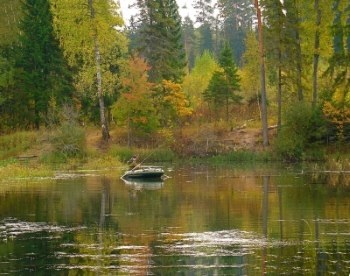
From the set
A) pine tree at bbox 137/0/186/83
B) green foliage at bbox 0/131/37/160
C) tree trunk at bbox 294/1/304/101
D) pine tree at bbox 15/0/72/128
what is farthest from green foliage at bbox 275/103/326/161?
green foliage at bbox 0/131/37/160

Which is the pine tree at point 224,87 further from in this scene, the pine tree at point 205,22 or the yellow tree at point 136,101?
the pine tree at point 205,22

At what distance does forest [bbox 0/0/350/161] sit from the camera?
51.8 meters

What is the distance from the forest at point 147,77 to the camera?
5177cm

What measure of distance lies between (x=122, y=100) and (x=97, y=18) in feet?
22.9

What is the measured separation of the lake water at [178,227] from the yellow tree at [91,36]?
1881 centimetres

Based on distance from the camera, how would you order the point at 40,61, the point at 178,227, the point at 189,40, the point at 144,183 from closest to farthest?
the point at 178,227
the point at 144,183
the point at 40,61
the point at 189,40

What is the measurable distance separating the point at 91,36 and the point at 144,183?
1988 cm

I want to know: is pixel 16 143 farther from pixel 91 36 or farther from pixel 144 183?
pixel 144 183

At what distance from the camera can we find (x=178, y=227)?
73.3 ft

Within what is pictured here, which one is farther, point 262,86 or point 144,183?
point 262,86

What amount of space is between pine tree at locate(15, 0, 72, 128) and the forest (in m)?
0.09

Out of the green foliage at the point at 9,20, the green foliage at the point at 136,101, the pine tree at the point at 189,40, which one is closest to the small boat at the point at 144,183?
the green foliage at the point at 136,101

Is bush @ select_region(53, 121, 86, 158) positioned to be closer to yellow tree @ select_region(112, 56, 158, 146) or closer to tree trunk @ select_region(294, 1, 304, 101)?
yellow tree @ select_region(112, 56, 158, 146)

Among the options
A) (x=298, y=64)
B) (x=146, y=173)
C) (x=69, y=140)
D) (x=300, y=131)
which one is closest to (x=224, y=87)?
(x=298, y=64)
